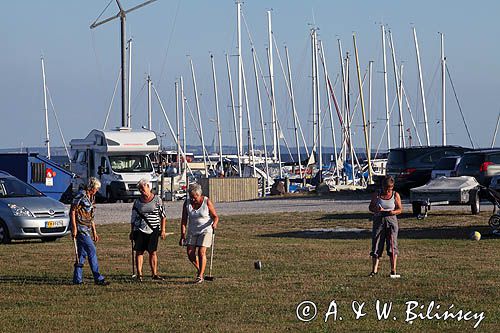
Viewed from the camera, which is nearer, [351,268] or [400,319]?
[400,319]

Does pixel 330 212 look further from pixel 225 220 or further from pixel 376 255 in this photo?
pixel 376 255

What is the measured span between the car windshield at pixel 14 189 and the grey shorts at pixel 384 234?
36.5 feet

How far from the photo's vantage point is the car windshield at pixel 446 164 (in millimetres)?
37062

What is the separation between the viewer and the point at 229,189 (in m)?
50.6

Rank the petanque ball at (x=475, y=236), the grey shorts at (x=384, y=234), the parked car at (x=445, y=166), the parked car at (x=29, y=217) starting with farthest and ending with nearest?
the parked car at (x=445, y=166)
the parked car at (x=29, y=217)
the petanque ball at (x=475, y=236)
the grey shorts at (x=384, y=234)

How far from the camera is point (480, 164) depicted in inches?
1276

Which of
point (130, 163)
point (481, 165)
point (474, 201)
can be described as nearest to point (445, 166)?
point (481, 165)

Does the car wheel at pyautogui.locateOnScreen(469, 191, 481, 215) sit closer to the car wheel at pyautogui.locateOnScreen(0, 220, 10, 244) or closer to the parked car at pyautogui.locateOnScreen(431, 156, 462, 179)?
the parked car at pyautogui.locateOnScreen(431, 156, 462, 179)

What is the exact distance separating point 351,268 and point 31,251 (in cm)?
769

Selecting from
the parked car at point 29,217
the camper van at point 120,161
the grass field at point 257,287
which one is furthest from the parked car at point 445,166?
the parked car at point 29,217

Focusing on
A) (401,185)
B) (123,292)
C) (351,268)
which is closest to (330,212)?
(401,185)

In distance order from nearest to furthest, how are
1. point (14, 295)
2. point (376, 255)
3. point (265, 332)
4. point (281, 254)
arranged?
point (265, 332) → point (14, 295) → point (376, 255) → point (281, 254)

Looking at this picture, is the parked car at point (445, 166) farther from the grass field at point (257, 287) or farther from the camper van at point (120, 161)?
the camper van at point (120, 161)

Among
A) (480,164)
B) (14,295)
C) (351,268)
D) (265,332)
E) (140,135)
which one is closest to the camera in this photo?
(265,332)
